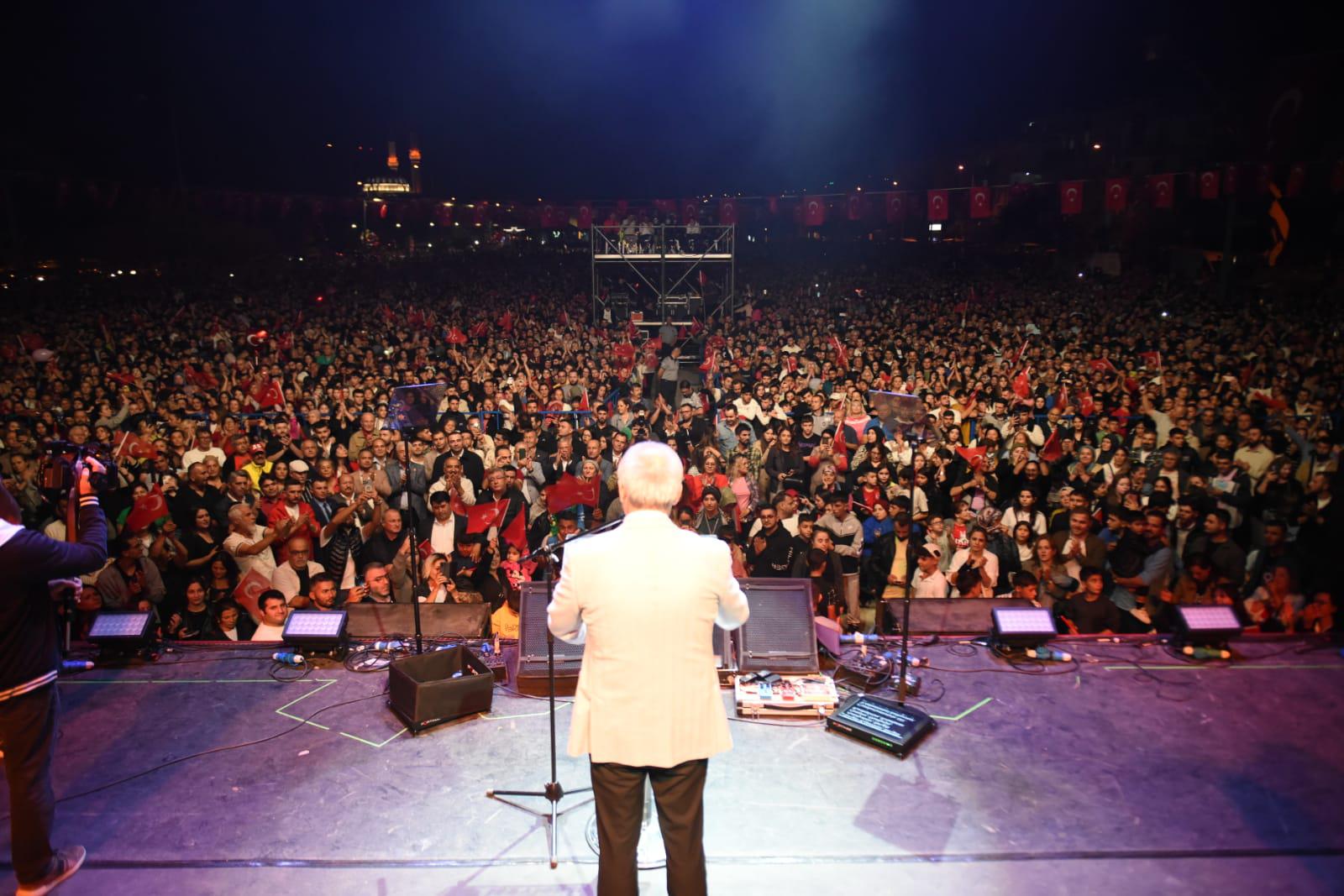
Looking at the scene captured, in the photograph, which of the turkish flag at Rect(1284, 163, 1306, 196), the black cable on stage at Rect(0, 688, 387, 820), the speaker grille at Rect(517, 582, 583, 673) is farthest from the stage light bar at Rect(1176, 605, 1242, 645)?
the turkish flag at Rect(1284, 163, 1306, 196)

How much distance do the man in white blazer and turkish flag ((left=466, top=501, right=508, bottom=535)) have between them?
3.48m

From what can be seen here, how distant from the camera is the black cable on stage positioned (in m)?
2.93

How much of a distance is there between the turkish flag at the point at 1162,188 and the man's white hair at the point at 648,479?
16.4 m

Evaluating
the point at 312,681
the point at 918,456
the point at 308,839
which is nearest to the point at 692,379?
the point at 918,456

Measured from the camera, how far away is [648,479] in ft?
5.92

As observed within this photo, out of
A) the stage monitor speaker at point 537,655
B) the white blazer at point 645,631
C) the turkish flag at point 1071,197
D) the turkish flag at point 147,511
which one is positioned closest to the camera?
the white blazer at point 645,631

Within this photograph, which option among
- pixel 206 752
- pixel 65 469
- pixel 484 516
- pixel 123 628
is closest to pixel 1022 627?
pixel 484 516

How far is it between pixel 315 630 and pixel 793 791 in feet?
8.37

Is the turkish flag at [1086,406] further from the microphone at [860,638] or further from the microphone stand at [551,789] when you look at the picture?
the microphone stand at [551,789]

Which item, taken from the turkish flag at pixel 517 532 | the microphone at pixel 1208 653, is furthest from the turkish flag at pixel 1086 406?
the turkish flag at pixel 517 532

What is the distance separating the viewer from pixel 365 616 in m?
4.26

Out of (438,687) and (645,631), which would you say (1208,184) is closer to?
(438,687)

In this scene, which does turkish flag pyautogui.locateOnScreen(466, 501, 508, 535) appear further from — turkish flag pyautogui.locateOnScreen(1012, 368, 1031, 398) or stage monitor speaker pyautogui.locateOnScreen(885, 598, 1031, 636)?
turkish flag pyautogui.locateOnScreen(1012, 368, 1031, 398)

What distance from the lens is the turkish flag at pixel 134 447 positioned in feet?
20.2
